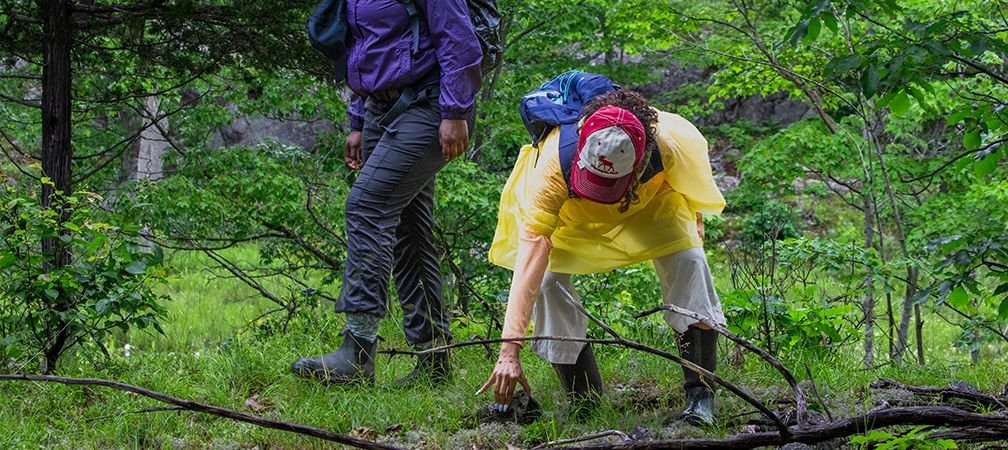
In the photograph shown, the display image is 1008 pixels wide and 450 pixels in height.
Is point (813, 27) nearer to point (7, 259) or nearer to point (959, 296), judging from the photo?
point (959, 296)

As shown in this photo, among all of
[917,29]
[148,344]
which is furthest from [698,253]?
[148,344]

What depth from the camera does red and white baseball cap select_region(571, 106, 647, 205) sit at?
2.99 meters

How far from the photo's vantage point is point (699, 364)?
359cm

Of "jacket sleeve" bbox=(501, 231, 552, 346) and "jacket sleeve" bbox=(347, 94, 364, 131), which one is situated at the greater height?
"jacket sleeve" bbox=(347, 94, 364, 131)

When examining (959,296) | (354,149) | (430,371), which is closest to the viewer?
(959,296)

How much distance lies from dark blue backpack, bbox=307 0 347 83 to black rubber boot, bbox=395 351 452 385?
1.34m

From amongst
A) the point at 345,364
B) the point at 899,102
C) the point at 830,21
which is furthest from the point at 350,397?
the point at 899,102

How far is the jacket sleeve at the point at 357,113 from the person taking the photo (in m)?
4.37

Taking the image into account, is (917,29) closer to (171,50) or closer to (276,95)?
(171,50)

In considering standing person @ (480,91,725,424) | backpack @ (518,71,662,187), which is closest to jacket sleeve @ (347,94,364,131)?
standing person @ (480,91,725,424)

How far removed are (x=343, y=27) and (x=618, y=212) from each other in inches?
56.3

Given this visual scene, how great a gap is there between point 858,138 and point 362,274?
26.5 ft

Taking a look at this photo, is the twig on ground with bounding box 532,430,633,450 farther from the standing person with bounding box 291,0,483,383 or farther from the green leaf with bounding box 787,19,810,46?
the green leaf with bounding box 787,19,810,46

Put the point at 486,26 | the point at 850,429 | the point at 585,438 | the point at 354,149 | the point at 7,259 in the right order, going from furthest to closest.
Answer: the point at 354,149, the point at 7,259, the point at 486,26, the point at 585,438, the point at 850,429
